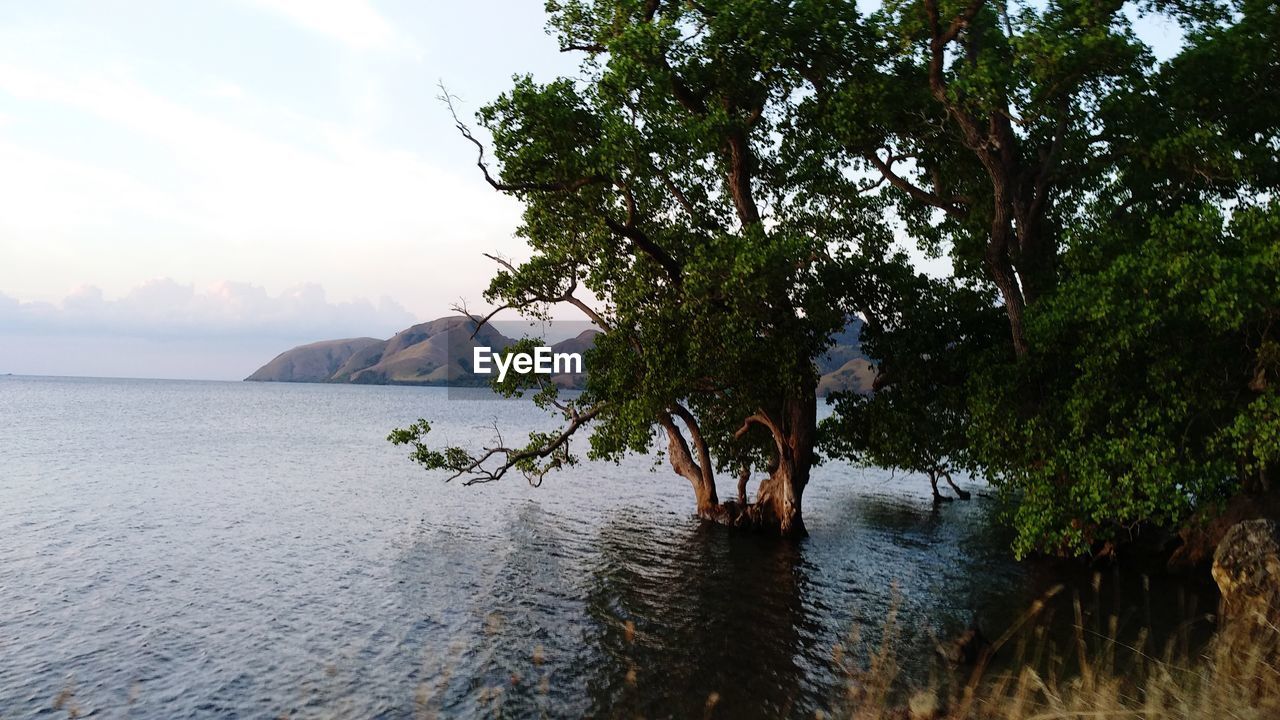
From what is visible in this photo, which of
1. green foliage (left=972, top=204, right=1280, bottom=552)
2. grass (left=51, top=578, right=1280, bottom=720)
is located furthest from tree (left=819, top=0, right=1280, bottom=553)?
grass (left=51, top=578, right=1280, bottom=720)

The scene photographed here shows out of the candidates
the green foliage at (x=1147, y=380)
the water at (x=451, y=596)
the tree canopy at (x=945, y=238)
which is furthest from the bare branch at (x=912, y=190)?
the water at (x=451, y=596)

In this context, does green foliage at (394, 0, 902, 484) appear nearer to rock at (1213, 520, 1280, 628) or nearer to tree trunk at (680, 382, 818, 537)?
tree trunk at (680, 382, 818, 537)

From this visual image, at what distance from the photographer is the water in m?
17.4

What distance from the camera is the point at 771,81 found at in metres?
27.5

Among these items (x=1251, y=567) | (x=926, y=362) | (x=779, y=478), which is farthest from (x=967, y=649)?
(x=779, y=478)

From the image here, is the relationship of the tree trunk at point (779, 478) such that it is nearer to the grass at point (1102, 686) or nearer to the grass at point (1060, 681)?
the grass at point (1060, 681)

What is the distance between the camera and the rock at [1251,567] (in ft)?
50.3

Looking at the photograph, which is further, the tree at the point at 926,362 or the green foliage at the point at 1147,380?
the tree at the point at 926,362

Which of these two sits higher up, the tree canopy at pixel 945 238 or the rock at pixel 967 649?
the tree canopy at pixel 945 238

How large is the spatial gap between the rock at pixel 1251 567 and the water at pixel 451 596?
20.7ft

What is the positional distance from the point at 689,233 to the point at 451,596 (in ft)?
49.6

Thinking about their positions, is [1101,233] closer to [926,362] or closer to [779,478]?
[926,362]

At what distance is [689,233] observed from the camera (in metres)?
30.3

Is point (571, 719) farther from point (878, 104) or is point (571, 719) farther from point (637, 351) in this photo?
point (878, 104)
